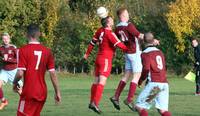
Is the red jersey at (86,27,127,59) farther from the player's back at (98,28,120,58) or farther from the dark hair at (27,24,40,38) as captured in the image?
the dark hair at (27,24,40,38)

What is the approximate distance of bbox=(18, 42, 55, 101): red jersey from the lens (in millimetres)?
10711

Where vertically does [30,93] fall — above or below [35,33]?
below

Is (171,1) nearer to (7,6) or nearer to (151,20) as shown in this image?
(151,20)

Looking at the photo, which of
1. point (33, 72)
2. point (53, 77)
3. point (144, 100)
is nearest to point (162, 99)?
point (144, 100)

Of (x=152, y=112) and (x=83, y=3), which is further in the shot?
(x=83, y=3)

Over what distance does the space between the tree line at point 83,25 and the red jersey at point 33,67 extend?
4378 centimetres

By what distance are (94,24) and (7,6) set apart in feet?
27.2

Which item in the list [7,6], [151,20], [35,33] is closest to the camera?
[35,33]

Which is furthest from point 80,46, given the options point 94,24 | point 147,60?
point 147,60

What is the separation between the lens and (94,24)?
58062 millimetres

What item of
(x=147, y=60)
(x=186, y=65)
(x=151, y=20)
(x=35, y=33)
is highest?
(x=35, y=33)

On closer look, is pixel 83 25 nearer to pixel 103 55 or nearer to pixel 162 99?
pixel 103 55

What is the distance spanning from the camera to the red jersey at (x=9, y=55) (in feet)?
64.3

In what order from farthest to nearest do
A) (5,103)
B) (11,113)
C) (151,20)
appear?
(151,20)
(5,103)
(11,113)
